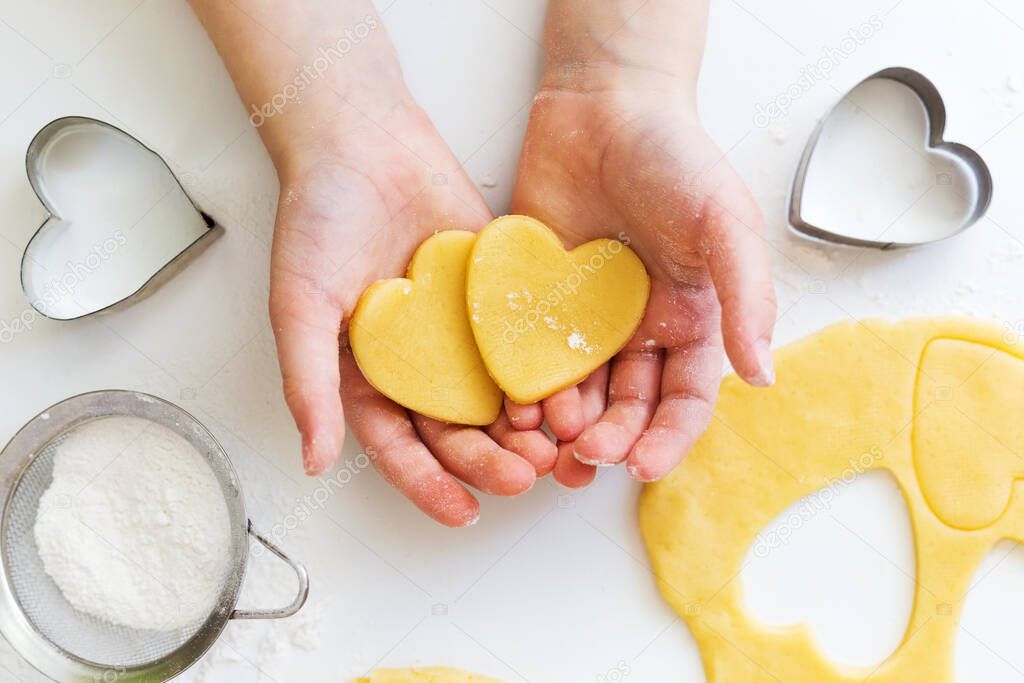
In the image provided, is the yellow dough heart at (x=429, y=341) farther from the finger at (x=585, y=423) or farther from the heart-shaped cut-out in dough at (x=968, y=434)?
the heart-shaped cut-out in dough at (x=968, y=434)

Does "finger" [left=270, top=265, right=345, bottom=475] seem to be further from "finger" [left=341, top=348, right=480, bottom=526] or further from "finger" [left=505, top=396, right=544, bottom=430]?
"finger" [left=505, top=396, right=544, bottom=430]

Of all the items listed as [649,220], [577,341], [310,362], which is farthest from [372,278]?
[649,220]

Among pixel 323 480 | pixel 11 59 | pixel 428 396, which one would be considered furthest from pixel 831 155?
pixel 11 59

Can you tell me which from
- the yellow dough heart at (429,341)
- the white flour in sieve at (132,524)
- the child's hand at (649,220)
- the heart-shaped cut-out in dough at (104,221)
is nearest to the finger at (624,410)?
the child's hand at (649,220)

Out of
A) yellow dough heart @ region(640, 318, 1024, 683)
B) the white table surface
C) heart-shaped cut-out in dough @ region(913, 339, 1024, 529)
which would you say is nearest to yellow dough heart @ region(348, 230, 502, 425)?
the white table surface

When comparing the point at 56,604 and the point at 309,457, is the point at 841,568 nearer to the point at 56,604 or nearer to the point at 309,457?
the point at 309,457

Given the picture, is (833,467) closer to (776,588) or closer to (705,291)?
(776,588)
